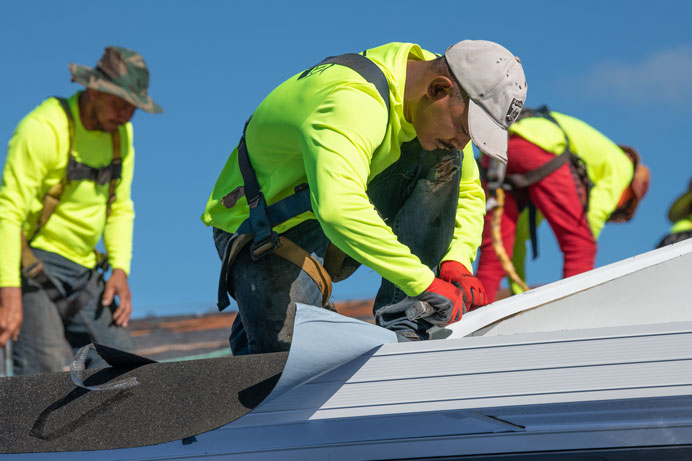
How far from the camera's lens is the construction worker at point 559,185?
4.98 metres

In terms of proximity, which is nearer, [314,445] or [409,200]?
[314,445]

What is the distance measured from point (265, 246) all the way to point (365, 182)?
1.37 feet

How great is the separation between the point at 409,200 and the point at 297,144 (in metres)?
0.55

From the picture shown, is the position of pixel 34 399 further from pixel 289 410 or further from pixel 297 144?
pixel 297 144

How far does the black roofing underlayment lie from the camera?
191 cm

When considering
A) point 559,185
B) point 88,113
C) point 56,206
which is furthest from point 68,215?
point 559,185

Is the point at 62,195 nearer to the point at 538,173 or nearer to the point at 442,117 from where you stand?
the point at 442,117

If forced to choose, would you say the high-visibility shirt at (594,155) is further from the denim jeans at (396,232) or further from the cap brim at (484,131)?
the cap brim at (484,131)

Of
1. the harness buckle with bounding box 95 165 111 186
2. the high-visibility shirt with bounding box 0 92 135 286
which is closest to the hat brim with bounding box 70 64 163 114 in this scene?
the high-visibility shirt with bounding box 0 92 135 286

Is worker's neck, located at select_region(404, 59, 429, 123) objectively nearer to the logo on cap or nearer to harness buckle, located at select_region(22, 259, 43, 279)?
the logo on cap

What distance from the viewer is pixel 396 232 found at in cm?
279

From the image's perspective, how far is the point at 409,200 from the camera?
108 inches

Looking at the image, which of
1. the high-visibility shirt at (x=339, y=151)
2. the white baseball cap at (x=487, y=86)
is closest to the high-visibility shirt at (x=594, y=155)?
the high-visibility shirt at (x=339, y=151)

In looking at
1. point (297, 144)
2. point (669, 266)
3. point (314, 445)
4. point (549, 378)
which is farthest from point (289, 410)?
point (669, 266)
